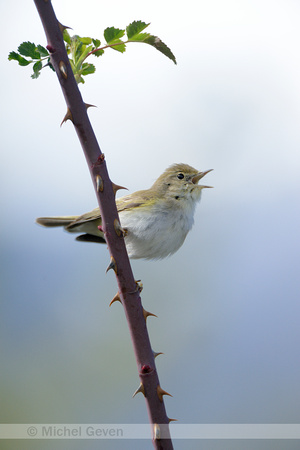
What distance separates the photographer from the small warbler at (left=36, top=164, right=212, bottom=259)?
4.11m

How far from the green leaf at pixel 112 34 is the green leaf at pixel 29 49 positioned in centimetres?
30

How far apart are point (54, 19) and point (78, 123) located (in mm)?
354

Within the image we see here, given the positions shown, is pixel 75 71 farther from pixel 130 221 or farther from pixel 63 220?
pixel 63 220

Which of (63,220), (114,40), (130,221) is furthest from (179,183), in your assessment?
(114,40)

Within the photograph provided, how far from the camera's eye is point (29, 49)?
1.98 meters

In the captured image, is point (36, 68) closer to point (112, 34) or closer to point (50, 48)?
point (50, 48)

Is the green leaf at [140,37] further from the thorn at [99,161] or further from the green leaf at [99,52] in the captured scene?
the thorn at [99,161]

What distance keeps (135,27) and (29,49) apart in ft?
1.37

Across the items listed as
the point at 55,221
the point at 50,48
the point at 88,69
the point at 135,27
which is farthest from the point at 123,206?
the point at 50,48

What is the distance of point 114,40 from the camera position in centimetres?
213

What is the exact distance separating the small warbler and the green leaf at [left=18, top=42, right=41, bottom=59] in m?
2.06

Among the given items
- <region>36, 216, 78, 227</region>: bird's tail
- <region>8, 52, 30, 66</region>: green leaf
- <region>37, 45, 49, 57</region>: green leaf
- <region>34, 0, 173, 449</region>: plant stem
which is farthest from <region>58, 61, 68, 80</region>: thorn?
<region>36, 216, 78, 227</region>: bird's tail

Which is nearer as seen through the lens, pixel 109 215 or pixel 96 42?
pixel 109 215

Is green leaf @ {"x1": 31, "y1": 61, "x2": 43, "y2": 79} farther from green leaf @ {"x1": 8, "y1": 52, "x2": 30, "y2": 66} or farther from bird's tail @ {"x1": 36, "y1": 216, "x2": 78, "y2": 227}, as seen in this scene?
bird's tail @ {"x1": 36, "y1": 216, "x2": 78, "y2": 227}
